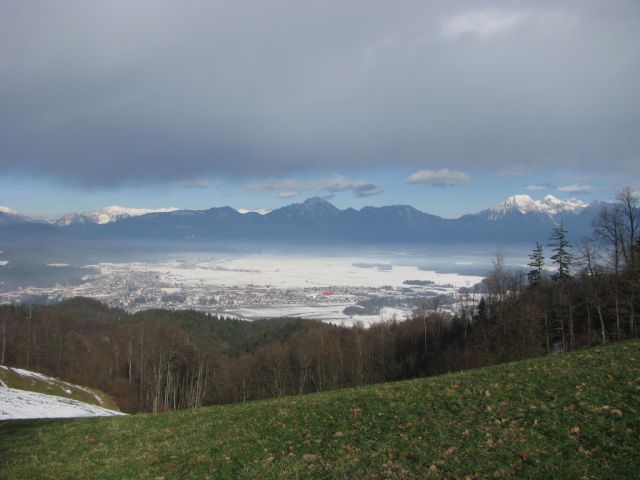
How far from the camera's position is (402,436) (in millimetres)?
10742

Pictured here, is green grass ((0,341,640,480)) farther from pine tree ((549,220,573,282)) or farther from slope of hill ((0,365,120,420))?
pine tree ((549,220,573,282))

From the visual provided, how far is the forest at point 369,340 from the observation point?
40.9 meters

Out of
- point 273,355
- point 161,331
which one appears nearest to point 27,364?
point 161,331

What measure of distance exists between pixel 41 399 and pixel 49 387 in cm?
1809

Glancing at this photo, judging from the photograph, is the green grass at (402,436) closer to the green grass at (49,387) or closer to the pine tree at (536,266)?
the green grass at (49,387)

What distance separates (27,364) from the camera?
72500 millimetres

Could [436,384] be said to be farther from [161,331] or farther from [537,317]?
[161,331]

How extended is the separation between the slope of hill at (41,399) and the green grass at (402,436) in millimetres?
14505

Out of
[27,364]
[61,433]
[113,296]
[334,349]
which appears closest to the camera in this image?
[61,433]

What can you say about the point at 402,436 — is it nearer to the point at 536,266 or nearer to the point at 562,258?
the point at 562,258

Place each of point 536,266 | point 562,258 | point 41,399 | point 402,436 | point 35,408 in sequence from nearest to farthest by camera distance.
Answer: point 402,436 < point 35,408 < point 41,399 < point 562,258 < point 536,266

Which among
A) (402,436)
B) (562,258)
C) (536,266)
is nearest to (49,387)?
(402,436)

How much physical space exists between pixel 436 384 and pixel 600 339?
1248 inches

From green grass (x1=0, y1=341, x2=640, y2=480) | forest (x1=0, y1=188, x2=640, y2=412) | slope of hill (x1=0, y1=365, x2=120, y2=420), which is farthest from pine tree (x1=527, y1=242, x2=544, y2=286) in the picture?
slope of hill (x1=0, y1=365, x2=120, y2=420)
